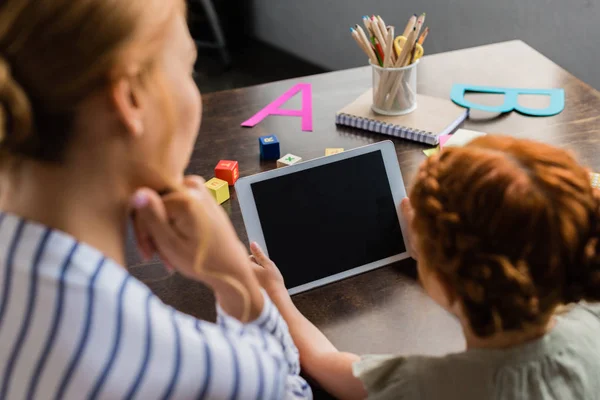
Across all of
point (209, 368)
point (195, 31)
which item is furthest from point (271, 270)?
point (195, 31)

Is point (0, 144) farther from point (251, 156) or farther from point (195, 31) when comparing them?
point (195, 31)

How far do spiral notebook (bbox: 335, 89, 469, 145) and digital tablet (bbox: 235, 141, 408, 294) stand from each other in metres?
0.29

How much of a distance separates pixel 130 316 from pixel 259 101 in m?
0.98

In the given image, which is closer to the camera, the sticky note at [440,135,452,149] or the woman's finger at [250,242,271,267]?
the woman's finger at [250,242,271,267]

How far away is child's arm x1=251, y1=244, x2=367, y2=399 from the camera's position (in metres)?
0.79

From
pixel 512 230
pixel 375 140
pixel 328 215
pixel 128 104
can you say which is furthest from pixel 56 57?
pixel 375 140

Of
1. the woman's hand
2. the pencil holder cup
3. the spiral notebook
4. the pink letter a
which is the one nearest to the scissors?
the pencil holder cup

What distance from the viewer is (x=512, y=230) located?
0.63 m

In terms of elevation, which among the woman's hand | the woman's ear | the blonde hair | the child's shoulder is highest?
the blonde hair

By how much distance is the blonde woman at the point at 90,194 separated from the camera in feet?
1.72

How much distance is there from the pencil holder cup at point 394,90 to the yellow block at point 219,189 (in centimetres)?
42

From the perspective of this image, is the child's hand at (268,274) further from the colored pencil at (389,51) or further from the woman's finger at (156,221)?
the colored pencil at (389,51)

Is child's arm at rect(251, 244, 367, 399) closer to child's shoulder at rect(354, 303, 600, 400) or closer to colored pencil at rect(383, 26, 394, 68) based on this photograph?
child's shoulder at rect(354, 303, 600, 400)

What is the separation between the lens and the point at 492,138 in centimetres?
70
